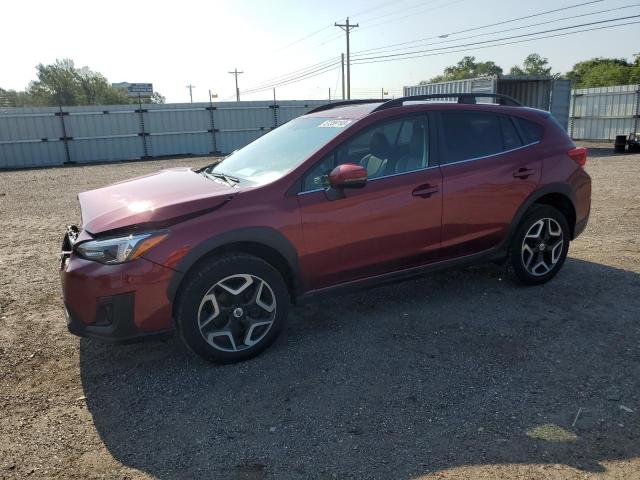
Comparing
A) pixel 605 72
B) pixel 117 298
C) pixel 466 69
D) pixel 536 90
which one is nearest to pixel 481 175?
pixel 117 298

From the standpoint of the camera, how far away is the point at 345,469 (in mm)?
2516

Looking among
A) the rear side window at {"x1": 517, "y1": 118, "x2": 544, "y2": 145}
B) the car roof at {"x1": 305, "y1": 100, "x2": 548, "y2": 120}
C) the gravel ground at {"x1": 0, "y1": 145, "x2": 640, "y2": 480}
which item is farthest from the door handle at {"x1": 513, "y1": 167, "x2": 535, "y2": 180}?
the gravel ground at {"x1": 0, "y1": 145, "x2": 640, "y2": 480}

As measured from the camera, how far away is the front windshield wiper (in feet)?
12.5

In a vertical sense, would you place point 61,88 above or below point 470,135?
above

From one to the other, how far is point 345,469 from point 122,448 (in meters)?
1.22

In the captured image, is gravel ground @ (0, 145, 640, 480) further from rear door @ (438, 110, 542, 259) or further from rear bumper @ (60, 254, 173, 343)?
rear door @ (438, 110, 542, 259)

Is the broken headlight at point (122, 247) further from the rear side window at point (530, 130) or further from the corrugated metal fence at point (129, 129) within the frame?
the corrugated metal fence at point (129, 129)

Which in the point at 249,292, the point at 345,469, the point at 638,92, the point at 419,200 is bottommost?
the point at 345,469

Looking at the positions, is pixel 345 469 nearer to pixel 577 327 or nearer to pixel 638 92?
pixel 577 327

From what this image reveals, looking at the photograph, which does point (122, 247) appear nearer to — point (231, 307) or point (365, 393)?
point (231, 307)

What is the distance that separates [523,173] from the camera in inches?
177

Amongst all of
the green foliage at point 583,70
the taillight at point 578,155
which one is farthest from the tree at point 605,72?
the taillight at point 578,155

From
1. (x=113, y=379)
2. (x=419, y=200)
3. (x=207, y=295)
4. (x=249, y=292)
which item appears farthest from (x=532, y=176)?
(x=113, y=379)

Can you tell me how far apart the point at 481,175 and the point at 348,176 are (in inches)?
55.6
